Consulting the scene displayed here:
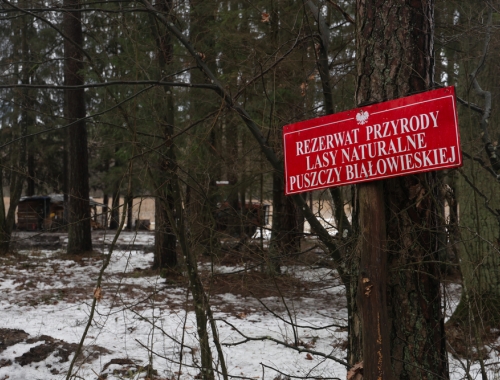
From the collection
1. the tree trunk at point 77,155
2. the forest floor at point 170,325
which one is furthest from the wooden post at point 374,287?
the tree trunk at point 77,155

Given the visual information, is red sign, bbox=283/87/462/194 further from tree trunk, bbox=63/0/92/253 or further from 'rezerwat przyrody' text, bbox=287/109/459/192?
tree trunk, bbox=63/0/92/253

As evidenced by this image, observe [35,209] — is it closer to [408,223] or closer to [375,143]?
[408,223]

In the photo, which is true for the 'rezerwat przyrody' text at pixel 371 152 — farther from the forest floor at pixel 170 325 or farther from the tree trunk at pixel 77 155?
the tree trunk at pixel 77 155

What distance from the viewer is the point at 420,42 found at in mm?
2979

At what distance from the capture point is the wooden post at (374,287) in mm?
2654

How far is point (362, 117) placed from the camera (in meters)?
2.68

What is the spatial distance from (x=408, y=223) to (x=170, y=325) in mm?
4897

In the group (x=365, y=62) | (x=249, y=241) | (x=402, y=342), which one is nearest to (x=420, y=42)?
(x=365, y=62)

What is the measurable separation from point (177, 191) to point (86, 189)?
10.8m

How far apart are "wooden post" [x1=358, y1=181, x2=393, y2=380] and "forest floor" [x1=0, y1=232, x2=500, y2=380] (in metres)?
0.70

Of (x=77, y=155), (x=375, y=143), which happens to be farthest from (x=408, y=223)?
(x=77, y=155)

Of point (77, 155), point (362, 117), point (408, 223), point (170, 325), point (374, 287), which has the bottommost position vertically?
point (170, 325)

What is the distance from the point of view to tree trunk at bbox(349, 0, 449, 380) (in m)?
2.88

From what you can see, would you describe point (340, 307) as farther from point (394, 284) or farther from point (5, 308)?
point (394, 284)
